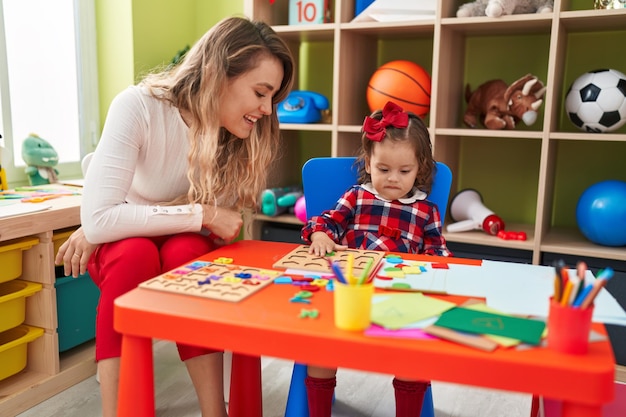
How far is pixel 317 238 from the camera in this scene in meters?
1.26

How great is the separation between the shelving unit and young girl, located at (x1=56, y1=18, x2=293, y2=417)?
898 mm

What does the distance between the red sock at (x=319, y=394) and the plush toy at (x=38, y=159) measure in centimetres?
146

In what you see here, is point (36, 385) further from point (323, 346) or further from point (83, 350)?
point (323, 346)

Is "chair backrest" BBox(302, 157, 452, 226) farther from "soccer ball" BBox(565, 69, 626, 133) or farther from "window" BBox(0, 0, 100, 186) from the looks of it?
"window" BBox(0, 0, 100, 186)

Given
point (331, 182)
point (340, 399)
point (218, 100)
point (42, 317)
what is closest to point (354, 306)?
point (218, 100)

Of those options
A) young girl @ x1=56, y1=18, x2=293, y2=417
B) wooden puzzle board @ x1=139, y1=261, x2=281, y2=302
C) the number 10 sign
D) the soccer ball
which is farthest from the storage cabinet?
the soccer ball

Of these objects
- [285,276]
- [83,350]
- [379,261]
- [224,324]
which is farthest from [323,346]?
[83,350]

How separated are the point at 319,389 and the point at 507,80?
5.38ft

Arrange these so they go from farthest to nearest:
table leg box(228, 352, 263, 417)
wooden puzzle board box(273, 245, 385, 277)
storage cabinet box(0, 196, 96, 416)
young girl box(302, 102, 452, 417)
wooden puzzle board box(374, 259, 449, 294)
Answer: storage cabinet box(0, 196, 96, 416) → young girl box(302, 102, 452, 417) → table leg box(228, 352, 263, 417) → wooden puzzle board box(273, 245, 385, 277) → wooden puzzle board box(374, 259, 449, 294)

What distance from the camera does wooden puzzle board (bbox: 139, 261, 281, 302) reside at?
88cm

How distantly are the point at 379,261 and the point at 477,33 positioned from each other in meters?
Result: 1.57

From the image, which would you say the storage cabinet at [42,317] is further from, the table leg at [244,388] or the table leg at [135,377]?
the table leg at [135,377]

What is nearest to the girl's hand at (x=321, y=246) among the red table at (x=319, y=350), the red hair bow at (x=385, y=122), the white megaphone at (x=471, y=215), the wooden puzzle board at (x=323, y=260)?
the wooden puzzle board at (x=323, y=260)

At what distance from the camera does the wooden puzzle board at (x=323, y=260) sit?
3.46ft
